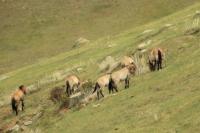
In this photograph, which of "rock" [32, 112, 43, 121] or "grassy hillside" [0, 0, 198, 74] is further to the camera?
"grassy hillside" [0, 0, 198, 74]

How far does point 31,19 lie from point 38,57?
58.4 feet

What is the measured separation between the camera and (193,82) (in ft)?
90.1

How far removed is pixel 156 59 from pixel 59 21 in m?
58.9

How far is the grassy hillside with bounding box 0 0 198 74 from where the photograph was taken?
267 ft

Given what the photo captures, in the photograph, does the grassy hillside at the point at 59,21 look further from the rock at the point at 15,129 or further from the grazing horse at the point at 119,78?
the grazing horse at the point at 119,78

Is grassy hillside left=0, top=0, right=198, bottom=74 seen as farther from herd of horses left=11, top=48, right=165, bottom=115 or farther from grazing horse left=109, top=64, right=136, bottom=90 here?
grazing horse left=109, top=64, right=136, bottom=90

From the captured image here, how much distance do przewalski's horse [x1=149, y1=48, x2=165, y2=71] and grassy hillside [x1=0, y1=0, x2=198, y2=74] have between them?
4153cm

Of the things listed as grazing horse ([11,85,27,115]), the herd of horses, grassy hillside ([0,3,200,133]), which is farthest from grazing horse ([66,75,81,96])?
grazing horse ([11,85,27,115])

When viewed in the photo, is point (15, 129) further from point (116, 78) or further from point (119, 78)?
point (119, 78)

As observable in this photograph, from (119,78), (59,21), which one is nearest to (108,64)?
(119,78)

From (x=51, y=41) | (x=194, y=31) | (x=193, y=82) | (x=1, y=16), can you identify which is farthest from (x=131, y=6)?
(x=193, y=82)

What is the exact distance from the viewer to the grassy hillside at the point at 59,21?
81.4m

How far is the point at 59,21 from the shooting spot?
92.1 metres

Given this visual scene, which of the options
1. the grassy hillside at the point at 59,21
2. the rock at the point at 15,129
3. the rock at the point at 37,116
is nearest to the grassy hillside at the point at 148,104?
the rock at the point at 37,116
